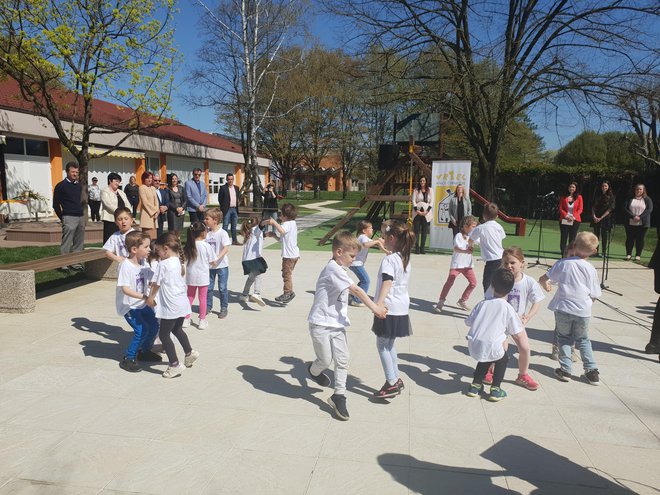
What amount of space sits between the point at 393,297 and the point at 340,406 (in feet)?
3.19

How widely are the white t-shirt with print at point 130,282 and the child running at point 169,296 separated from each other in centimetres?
29

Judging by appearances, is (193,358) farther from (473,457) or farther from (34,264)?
→ (34,264)

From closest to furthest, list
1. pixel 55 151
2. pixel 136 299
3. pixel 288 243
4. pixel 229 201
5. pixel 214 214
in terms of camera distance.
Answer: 1. pixel 136 299
2. pixel 214 214
3. pixel 288 243
4. pixel 229 201
5. pixel 55 151

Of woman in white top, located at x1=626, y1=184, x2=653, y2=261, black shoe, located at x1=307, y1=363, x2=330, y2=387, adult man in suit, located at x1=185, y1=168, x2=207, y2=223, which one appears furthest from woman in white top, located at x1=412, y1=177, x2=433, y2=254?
black shoe, located at x1=307, y1=363, x2=330, y2=387

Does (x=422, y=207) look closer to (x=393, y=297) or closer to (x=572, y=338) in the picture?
(x=572, y=338)

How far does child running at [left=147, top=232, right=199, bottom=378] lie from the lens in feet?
14.5

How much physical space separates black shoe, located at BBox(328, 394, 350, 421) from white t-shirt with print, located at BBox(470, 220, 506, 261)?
347 centimetres

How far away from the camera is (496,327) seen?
4.00m

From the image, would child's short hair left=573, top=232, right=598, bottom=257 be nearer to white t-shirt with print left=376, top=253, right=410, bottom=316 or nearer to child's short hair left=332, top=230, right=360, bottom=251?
white t-shirt with print left=376, top=253, right=410, bottom=316

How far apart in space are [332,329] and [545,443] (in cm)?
177

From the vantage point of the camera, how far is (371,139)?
46.5m

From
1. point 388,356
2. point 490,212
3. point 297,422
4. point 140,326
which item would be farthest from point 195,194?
point 297,422

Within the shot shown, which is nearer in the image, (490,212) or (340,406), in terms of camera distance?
(340,406)

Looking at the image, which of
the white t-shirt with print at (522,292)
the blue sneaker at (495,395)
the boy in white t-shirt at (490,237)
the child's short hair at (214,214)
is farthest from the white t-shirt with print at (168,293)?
the boy in white t-shirt at (490,237)
